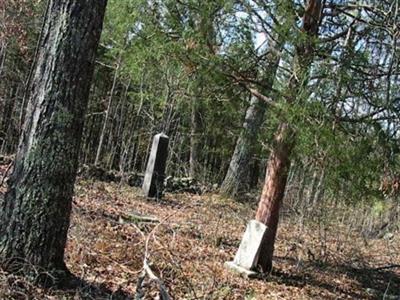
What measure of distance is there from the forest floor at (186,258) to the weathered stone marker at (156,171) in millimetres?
390

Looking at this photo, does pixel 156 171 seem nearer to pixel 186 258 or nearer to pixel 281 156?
pixel 186 258

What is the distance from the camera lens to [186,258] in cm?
613

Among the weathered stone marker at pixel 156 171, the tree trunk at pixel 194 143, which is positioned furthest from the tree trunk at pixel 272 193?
the tree trunk at pixel 194 143

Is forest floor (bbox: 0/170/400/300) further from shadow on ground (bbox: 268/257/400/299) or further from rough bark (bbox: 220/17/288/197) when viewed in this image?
rough bark (bbox: 220/17/288/197)

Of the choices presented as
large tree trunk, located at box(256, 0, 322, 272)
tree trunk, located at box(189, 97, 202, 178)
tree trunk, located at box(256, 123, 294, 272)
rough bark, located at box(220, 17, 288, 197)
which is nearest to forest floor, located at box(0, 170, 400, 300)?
tree trunk, located at box(256, 123, 294, 272)

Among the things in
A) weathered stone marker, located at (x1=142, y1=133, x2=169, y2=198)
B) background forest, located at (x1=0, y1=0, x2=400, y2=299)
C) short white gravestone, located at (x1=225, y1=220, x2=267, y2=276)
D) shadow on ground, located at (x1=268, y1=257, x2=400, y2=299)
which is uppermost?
background forest, located at (x1=0, y1=0, x2=400, y2=299)

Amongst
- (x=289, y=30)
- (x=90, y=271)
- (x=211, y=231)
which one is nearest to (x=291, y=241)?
(x=211, y=231)

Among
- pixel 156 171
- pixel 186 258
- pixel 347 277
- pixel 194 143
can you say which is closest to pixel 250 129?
pixel 156 171

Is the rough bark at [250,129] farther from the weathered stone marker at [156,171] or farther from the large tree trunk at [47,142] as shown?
the large tree trunk at [47,142]

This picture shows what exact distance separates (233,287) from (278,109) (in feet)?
6.66

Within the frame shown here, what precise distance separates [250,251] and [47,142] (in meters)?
3.27

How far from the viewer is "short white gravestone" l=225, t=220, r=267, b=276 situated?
20.1 ft

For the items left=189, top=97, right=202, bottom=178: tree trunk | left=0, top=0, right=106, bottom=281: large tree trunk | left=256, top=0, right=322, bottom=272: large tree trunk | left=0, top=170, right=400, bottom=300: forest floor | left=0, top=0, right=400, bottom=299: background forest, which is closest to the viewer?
left=0, top=0, right=106, bottom=281: large tree trunk

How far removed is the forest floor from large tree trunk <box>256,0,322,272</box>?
0.53 m
